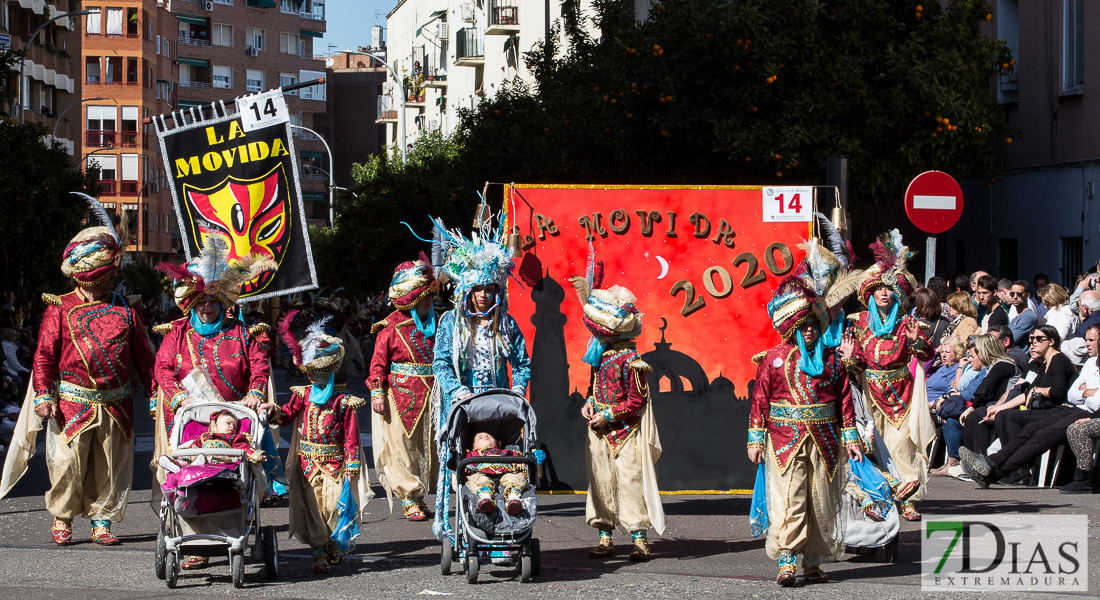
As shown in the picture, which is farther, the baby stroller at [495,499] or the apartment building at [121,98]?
the apartment building at [121,98]

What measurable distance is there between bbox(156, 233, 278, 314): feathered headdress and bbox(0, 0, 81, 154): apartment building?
39.4m

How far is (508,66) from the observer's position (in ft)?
172

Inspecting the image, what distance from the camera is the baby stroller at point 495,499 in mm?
7824

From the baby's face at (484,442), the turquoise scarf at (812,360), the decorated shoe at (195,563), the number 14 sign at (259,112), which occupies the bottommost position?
the decorated shoe at (195,563)

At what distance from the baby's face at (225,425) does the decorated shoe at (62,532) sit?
189cm

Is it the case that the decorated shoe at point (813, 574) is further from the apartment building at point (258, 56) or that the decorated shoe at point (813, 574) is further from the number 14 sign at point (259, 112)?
the apartment building at point (258, 56)

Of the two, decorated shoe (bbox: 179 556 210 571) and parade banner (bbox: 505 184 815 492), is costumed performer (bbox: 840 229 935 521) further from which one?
decorated shoe (bbox: 179 556 210 571)

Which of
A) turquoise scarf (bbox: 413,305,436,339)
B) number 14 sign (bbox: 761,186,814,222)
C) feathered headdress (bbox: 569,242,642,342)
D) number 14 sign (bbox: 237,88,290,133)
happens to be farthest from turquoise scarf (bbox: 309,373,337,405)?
number 14 sign (bbox: 761,186,814,222)

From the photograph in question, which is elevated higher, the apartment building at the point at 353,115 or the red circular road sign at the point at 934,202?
the apartment building at the point at 353,115

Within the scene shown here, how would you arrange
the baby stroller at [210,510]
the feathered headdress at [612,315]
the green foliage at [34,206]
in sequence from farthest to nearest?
the green foliage at [34,206], the feathered headdress at [612,315], the baby stroller at [210,510]

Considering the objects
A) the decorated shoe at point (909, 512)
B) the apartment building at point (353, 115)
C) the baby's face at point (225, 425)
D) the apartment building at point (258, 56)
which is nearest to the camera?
the baby's face at point (225, 425)

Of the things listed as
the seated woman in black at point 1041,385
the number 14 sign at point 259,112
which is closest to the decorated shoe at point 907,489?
the seated woman in black at point 1041,385

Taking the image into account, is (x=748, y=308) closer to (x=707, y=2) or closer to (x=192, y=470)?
(x=192, y=470)

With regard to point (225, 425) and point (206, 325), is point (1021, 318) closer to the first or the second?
point (206, 325)
